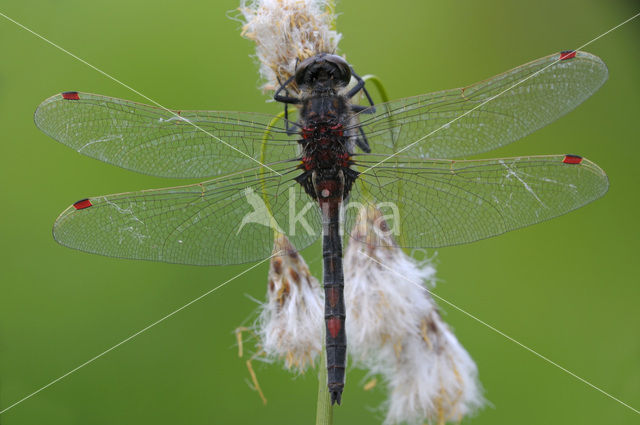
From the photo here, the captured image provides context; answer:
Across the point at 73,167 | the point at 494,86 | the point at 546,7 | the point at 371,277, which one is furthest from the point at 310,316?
the point at 546,7

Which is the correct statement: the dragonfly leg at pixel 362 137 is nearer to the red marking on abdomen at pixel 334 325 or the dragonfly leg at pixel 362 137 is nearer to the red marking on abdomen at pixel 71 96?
the red marking on abdomen at pixel 334 325

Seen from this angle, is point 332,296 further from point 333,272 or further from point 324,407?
point 324,407

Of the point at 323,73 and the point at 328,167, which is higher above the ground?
the point at 323,73

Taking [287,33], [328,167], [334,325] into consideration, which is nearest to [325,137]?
[328,167]

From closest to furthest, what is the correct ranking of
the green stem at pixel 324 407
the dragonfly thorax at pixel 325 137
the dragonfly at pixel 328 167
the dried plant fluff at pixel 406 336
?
1. the green stem at pixel 324 407
2. the dragonfly at pixel 328 167
3. the dragonfly thorax at pixel 325 137
4. the dried plant fluff at pixel 406 336

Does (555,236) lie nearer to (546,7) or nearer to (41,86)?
(546,7)

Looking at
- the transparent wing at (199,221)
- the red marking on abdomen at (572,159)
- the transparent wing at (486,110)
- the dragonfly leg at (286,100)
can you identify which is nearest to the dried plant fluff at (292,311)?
the transparent wing at (199,221)

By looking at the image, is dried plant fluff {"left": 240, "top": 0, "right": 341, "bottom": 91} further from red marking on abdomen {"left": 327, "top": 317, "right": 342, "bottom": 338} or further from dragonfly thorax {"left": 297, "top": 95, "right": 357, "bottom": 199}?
red marking on abdomen {"left": 327, "top": 317, "right": 342, "bottom": 338}
